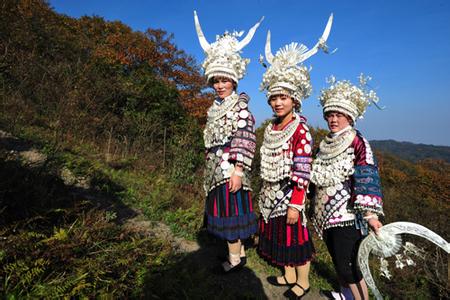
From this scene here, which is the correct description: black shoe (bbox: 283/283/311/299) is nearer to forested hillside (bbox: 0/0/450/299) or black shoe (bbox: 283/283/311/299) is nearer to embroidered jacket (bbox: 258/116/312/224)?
forested hillside (bbox: 0/0/450/299)

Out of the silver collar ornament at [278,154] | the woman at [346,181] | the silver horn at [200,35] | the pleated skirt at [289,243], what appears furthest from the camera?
the silver horn at [200,35]

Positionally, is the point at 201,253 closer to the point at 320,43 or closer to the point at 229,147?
the point at 229,147

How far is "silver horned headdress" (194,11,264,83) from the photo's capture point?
2.57m

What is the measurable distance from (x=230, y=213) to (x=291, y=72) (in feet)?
5.05

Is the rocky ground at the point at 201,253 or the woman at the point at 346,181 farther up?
the woman at the point at 346,181

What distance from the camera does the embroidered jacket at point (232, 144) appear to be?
96.8 inches

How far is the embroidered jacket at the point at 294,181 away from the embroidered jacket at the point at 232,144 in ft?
0.97

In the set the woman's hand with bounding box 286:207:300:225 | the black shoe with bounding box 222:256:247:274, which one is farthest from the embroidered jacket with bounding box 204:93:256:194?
the black shoe with bounding box 222:256:247:274

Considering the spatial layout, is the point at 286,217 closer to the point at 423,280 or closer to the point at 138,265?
the point at 138,265

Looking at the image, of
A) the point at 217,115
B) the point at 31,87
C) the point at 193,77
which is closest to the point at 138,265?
the point at 217,115

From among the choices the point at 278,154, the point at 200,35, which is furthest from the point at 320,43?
the point at 200,35

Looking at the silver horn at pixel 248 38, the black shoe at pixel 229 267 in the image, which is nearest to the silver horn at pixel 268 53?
the silver horn at pixel 248 38

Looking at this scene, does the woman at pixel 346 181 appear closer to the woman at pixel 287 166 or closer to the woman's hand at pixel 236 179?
the woman at pixel 287 166

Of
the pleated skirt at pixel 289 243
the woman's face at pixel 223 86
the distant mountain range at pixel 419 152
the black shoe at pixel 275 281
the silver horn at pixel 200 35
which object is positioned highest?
the distant mountain range at pixel 419 152
